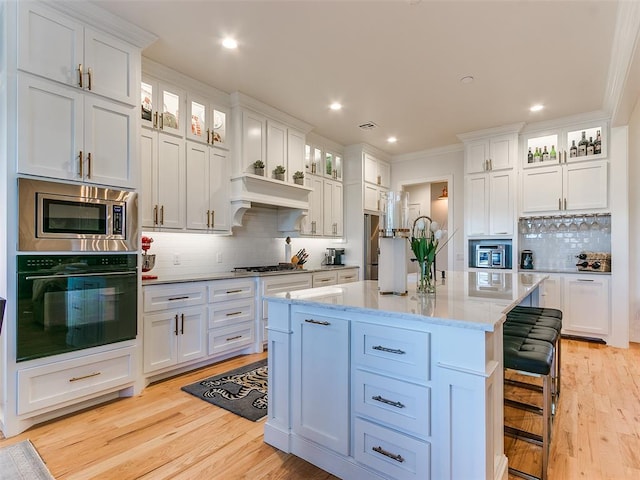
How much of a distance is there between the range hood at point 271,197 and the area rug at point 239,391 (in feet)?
Answer: 5.20

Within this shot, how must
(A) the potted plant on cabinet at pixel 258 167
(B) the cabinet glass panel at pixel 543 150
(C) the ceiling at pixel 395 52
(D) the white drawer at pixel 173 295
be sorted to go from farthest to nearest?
(B) the cabinet glass panel at pixel 543 150 < (A) the potted plant on cabinet at pixel 258 167 < (D) the white drawer at pixel 173 295 < (C) the ceiling at pixel 395 52

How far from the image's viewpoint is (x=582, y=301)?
4.32m

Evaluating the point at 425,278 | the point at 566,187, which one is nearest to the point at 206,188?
the point at 425,278

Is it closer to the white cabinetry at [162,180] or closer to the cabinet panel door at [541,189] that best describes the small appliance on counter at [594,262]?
the cabinet panel door at [541,189]

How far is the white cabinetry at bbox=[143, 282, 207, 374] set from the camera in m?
2.94

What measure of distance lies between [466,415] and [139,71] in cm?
318

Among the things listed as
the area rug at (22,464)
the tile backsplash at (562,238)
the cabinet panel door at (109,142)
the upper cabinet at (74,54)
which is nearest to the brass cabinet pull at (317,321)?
the area rug at (22,464)

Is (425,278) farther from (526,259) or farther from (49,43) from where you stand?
(526,259)

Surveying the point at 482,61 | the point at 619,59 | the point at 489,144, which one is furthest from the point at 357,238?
the point at 619,59

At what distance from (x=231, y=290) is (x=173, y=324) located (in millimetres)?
665

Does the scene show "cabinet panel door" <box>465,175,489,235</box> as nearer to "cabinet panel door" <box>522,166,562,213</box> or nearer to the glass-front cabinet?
"cabinet panel door" <box>522,166,562,213</box>

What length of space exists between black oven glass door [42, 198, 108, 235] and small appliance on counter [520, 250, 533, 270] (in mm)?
4946

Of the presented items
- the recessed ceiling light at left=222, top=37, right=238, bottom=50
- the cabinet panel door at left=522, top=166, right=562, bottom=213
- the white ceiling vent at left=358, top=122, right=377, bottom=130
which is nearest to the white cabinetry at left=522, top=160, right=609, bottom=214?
the cabinet panel door at left=522, top=166, right=562, bottom=213

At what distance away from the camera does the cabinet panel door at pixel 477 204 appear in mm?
4984
